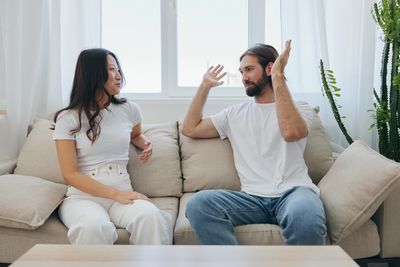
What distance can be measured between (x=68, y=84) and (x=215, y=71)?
964 millimetres

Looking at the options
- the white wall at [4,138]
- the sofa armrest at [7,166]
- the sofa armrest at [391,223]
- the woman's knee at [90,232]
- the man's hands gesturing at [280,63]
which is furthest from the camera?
the white wall at [4,138]

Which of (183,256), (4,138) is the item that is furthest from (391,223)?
(4,138)

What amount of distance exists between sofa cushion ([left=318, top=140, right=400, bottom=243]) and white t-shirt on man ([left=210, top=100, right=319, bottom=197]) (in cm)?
14

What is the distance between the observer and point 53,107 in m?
2.50

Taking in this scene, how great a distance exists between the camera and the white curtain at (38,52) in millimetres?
2355

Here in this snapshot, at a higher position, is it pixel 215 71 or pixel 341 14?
pixel 341 14

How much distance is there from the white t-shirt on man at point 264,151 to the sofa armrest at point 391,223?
30 cm

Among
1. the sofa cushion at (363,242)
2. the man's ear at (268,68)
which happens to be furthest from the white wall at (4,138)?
the sofa cushion at (363,242)

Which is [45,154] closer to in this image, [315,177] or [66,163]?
[66,163]

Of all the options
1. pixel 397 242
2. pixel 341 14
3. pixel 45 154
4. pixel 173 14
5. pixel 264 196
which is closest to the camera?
pixel 397 242

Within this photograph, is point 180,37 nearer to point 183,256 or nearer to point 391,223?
point 391,223

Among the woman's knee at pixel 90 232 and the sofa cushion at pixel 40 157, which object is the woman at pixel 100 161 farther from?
the sofa cushion at pixel 40 157

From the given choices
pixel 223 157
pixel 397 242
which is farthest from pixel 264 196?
pixel 397 242

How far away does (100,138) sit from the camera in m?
1.83
